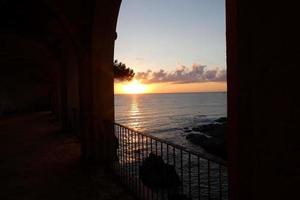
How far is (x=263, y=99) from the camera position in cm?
161

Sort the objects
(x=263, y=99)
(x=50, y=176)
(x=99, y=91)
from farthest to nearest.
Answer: (x=99, y=91)
(x=50, y=176)
(x=263, y=99)

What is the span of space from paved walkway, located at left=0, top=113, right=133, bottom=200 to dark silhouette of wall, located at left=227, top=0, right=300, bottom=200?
2.40 m

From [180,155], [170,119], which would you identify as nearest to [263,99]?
[180,155]

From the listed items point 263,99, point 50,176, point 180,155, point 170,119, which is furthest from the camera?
point 170,119

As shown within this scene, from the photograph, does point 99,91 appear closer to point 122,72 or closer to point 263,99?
point 263,99

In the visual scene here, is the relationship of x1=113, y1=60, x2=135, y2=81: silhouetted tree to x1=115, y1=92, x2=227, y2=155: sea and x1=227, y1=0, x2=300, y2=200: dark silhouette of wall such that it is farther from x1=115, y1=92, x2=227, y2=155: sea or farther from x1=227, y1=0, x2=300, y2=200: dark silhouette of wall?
x1=227, y1=0, x2=300, y2=200: dark silhouette of wall

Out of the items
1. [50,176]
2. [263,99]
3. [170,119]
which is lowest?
[170,119]

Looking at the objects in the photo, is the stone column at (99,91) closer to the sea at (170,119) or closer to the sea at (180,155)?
the sea at (180,155)

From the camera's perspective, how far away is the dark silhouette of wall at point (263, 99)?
4.71ft

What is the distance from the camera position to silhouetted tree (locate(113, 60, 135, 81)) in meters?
17.7

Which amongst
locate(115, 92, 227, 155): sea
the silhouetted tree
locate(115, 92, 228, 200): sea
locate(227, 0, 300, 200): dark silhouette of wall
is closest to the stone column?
locate(115, 92, 228, 200): sea

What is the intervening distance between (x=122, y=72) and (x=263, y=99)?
A: 16.7 meters

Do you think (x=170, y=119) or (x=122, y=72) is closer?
(x=122, y=72)

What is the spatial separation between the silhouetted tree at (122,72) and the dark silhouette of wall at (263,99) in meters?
16.1
